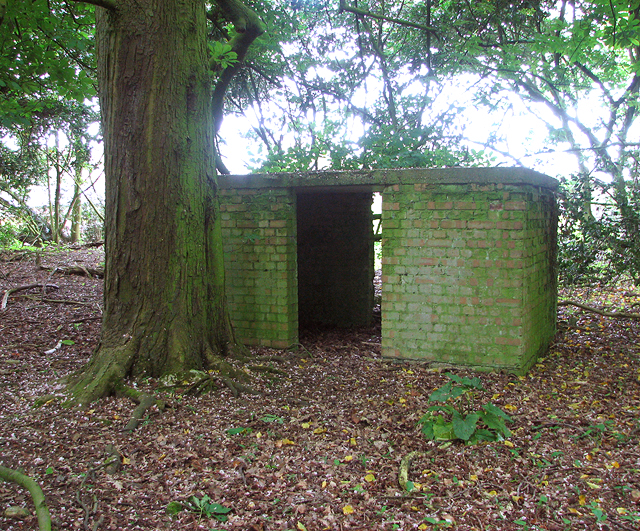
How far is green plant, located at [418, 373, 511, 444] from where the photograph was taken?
3566 mm

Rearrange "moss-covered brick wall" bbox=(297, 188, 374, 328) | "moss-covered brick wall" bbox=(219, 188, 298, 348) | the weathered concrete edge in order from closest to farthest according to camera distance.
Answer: the weathered concrete edge < "moss-covered brick wall" bbox=(219, 188, 298, 348) < "moss-covered brick wall" bbox=(297, 188, 374, 328)

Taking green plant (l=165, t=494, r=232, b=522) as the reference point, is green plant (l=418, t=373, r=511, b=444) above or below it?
above

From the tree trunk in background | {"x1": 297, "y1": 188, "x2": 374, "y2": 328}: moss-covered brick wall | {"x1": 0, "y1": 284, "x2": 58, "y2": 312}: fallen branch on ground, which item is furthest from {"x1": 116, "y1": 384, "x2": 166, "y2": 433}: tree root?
the tree trunk in background

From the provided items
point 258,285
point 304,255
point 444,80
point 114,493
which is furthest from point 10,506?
point 444,80

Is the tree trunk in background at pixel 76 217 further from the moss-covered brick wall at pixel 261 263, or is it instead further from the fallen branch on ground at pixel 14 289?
the moss-covered brick wall at pixel 261 263

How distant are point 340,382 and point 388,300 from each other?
1058mm

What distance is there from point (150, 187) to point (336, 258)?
396 cm

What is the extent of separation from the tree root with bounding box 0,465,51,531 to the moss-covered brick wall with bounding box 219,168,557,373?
3.37 meters

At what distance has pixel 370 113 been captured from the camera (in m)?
10.3

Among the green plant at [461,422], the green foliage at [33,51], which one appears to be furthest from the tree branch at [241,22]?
the green plant at [461,422]

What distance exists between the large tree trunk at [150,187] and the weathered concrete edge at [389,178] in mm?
1300

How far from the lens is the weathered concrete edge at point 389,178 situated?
488cm

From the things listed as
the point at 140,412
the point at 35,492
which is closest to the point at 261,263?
the point at 140,412

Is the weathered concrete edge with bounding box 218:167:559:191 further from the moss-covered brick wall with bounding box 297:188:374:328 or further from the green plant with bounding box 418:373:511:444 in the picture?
the green plant with bounding box 418:373:511:444
